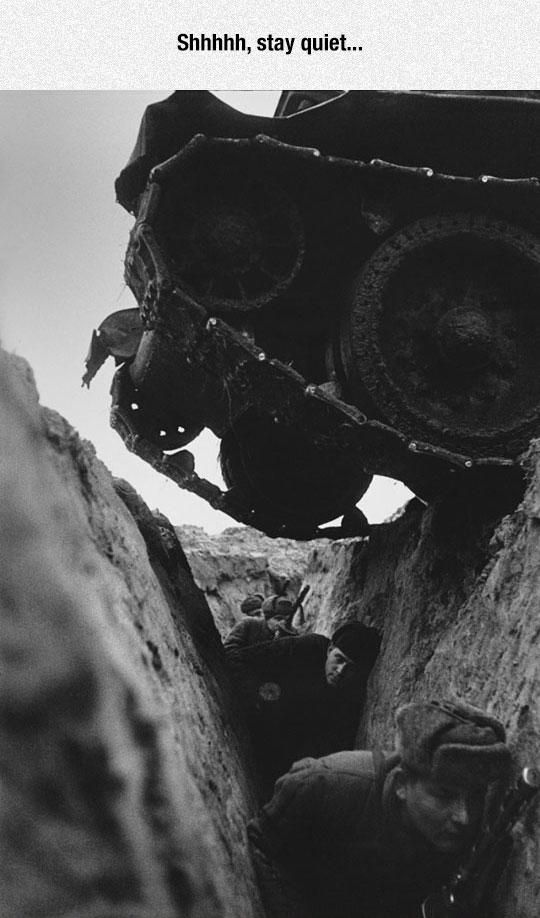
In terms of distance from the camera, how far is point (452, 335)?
15.2ft

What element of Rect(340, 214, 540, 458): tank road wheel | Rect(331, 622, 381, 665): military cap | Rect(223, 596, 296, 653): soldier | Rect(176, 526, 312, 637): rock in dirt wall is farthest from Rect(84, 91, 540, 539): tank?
Rect(176, 526, 312, 637): rock in dirt wall

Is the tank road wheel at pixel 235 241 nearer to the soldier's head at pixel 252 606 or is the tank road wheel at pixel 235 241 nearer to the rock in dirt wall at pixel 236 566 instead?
the soldier's head at pixel 252 606

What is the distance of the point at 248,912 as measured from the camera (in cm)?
252

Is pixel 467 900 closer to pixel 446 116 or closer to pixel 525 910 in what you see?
pixel 525 910

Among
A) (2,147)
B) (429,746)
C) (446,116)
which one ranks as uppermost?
(446,116)

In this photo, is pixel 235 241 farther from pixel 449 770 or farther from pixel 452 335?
pixel 449 770

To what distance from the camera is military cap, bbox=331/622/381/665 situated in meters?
4.55

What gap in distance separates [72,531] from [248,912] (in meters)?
1.31

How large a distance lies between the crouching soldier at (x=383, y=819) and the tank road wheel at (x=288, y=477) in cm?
290

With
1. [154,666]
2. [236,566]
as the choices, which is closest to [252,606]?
[236,566]

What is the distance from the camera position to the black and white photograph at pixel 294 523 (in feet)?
4.92

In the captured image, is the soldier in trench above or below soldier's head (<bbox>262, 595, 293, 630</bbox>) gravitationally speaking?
below

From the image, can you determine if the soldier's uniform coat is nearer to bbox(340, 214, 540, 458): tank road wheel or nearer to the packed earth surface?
the packed earth surface

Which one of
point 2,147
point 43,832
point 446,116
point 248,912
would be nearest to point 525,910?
point 248,912
